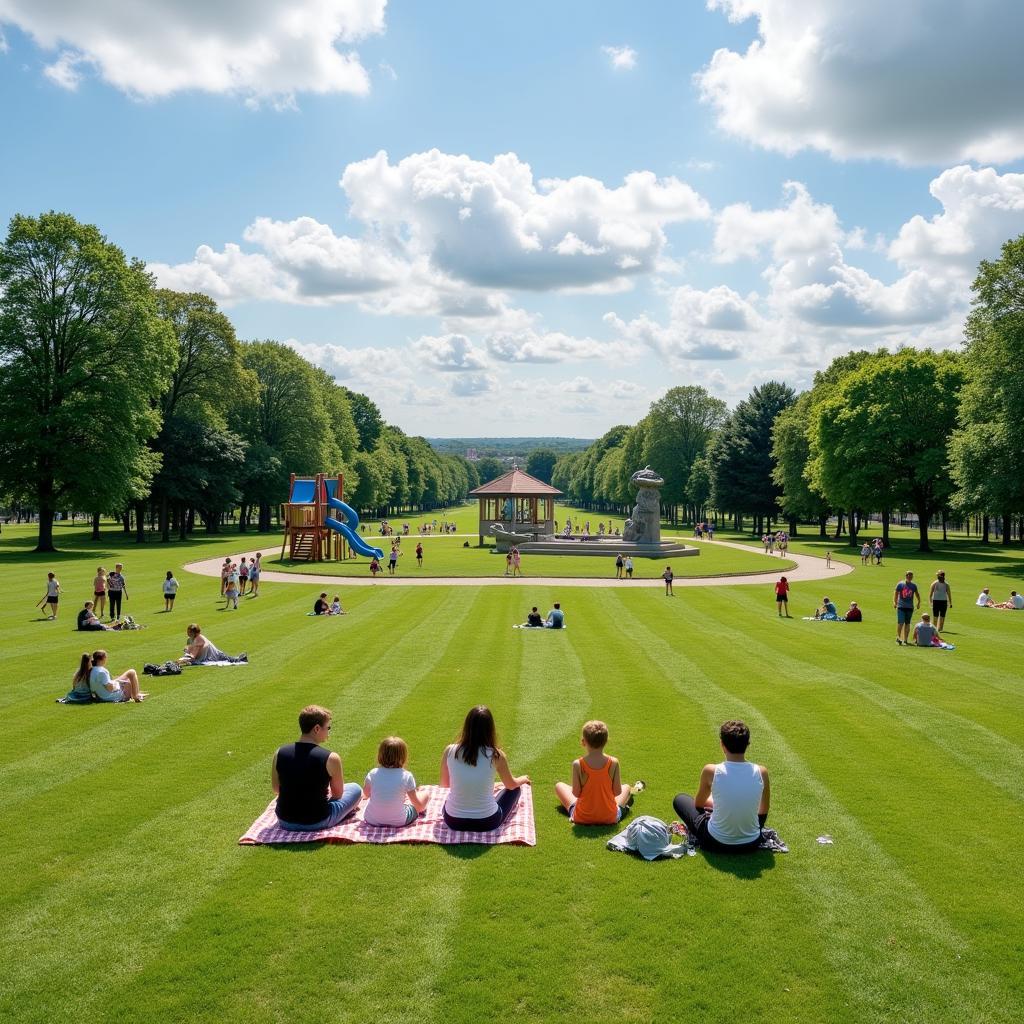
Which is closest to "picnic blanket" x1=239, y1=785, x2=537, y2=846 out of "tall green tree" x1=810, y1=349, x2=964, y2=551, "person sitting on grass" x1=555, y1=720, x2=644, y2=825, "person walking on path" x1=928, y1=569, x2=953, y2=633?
"person sitting on grass" x1=555, y1=720, x2=644, y2=825

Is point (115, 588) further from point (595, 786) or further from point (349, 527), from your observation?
point (349, 527)

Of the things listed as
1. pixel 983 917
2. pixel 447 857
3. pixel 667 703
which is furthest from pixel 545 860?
pixel 667 703

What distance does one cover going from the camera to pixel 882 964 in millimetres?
6102

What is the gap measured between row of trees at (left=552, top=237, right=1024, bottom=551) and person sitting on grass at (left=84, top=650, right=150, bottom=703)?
41.5 metres

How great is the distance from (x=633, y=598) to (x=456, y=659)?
48.5ft

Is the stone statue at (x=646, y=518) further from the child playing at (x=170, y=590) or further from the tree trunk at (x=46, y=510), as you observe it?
the tree trunk at (x=46, y=510)

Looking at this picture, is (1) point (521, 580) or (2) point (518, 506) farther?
(2) point (518, 506)

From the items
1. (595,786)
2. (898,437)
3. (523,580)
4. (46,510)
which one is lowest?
(523,580)

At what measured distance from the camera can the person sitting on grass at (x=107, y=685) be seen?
13609 mm

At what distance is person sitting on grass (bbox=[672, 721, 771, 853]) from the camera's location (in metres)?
7.87

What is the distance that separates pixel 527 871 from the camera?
7.59 metres

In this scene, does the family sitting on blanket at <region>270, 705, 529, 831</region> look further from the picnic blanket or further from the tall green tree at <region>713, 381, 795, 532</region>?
the tall green tree at <region>713, 381, 795, 532</region>

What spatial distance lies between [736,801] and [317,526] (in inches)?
1693

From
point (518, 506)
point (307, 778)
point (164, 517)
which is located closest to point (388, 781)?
point (307, 778)
